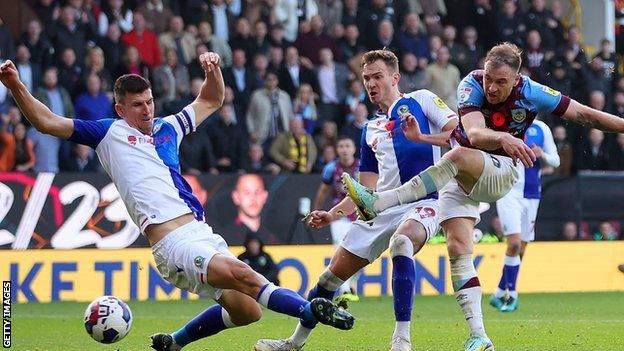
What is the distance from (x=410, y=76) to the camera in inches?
856

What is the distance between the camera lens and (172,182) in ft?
30.1

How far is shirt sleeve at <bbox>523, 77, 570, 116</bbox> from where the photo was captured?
31.5ft

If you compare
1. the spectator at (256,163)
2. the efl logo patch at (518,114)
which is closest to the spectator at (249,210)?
the spectator at (256,163)

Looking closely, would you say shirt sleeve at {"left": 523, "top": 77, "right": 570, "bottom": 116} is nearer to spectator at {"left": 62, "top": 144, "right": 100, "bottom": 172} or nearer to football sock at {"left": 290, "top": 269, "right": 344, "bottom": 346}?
football sock at {"left": 290, "top": 269, "right": 344, "bottom": 346}

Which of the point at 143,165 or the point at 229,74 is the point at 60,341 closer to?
the point at 143,165

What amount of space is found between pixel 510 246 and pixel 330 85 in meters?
6.44

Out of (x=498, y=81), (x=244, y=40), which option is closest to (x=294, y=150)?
(x=244, y=40)

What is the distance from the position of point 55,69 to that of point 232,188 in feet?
9.93

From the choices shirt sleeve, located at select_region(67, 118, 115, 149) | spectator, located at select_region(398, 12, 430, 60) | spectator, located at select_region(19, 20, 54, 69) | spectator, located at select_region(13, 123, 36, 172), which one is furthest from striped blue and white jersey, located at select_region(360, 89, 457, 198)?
spectator, located at select_region(398, 12, 430, 60)

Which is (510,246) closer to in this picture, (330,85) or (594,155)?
(594,155)

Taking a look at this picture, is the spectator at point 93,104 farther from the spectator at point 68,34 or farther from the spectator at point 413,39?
the spectator at point 413,39

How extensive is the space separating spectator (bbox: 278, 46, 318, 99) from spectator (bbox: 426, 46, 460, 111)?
1.96 metres

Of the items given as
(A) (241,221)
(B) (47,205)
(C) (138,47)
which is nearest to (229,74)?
(C) (138,47)

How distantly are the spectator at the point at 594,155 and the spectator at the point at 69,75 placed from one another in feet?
26.9
